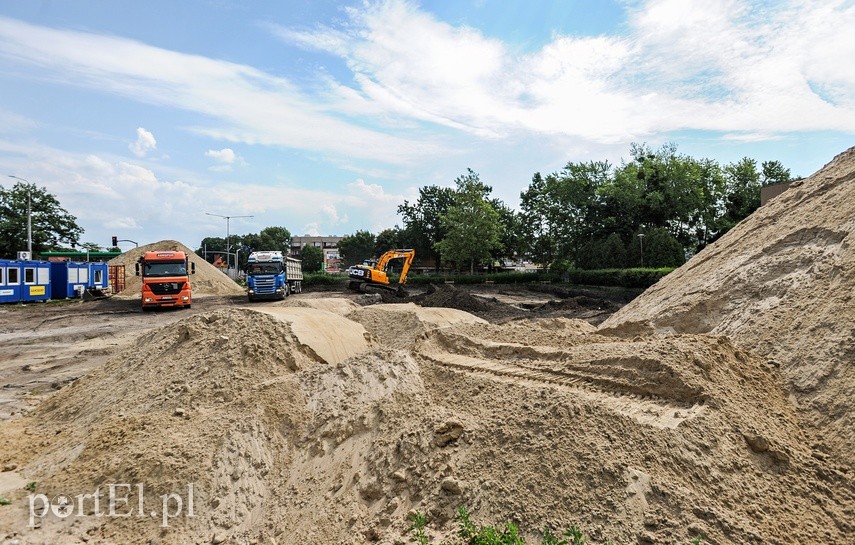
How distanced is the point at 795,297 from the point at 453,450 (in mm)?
5567

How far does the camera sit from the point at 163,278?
24.7m

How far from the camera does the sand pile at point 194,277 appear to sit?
38375 millimetres

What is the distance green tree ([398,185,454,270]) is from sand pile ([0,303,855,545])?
2182 inches

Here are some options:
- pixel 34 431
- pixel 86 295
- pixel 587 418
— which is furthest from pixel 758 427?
pixel 86 295

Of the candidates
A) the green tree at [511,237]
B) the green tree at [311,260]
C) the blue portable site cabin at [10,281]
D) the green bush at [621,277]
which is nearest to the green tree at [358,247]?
the green tree at [311,260]

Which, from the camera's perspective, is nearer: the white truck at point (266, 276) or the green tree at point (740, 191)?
the white truck at point (266, 276)

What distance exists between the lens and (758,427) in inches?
195

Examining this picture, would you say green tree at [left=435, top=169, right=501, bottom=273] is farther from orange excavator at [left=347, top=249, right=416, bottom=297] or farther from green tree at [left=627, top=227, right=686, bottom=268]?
orange excavator at [left=347, top=249, right=416, bottom=297]

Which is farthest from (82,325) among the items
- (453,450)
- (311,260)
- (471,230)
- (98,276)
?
(311,260)

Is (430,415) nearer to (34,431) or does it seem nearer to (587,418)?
(587,418)

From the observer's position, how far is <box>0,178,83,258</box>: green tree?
139 ft

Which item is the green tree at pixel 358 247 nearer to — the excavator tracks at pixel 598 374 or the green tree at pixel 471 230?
the green tree at pixel 471 230

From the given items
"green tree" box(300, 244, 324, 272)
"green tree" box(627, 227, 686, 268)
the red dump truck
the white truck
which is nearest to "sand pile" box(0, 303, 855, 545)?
the red dump truck

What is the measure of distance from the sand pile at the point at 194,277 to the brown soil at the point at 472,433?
31.1 meters
